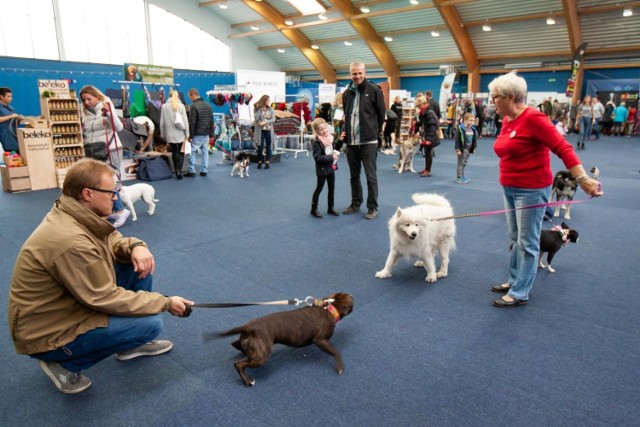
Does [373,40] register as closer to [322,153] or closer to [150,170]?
[150,170]

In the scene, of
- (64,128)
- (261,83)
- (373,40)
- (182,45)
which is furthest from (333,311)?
(182,45)

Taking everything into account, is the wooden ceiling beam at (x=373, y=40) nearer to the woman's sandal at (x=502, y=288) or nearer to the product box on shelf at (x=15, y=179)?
the product box on shelf at (x=15, y=179)

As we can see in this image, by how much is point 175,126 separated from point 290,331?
259 inches

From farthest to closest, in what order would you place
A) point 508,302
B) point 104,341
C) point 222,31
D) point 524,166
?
point 222,31 → point 508,302 → point 524,166 → point 104,341

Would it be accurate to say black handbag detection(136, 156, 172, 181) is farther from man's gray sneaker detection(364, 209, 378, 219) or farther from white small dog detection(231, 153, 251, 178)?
man's gray sneaker detection(364, 209, 378, 219)

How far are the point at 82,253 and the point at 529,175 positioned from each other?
2659 mm

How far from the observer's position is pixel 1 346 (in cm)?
247

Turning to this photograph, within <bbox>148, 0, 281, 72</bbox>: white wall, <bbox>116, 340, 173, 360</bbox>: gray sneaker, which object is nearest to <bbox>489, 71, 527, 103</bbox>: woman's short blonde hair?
<bbox>116, 340, 173, 360</bbox>: gray sneaker

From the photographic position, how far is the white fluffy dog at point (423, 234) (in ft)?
10.7

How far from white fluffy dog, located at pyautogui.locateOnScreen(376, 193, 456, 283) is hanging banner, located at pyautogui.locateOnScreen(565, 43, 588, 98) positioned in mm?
17780

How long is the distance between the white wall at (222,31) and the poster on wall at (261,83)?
11823mm

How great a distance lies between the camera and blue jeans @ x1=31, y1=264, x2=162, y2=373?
6.19 ft

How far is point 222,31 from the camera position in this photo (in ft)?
79.1

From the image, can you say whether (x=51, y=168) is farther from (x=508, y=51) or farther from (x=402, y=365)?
(x=508, y=51)
